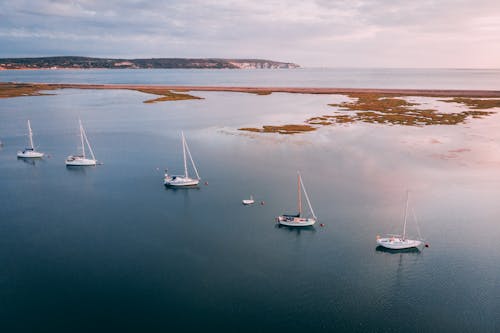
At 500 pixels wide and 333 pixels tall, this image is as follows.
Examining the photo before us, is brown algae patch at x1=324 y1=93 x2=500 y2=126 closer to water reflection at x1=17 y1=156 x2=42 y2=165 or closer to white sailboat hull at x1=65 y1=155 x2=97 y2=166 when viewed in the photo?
white sailboat hull at x1=65 y1=155 x2=97 y2=166

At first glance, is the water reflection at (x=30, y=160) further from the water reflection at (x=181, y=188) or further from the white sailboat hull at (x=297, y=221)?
the white sailboat hull at (x=297, y=221)

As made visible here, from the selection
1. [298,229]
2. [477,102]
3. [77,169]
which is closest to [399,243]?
[298,229]

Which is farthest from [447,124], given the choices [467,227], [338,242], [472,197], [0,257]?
[0,257]

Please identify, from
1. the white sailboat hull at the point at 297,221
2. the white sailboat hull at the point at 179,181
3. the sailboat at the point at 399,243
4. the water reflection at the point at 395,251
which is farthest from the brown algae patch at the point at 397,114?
the water reflection at the point at 395,251

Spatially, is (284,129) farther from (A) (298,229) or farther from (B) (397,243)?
(B) (397,243)

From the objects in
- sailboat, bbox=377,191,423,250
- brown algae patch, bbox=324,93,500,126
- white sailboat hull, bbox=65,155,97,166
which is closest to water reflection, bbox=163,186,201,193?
white sailboat hull, bbox=65,155,97,166

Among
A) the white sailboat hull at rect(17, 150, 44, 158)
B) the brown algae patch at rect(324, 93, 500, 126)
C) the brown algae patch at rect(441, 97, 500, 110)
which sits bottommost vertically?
the white sailboat hull at rect(17, 150, 44, 158)
